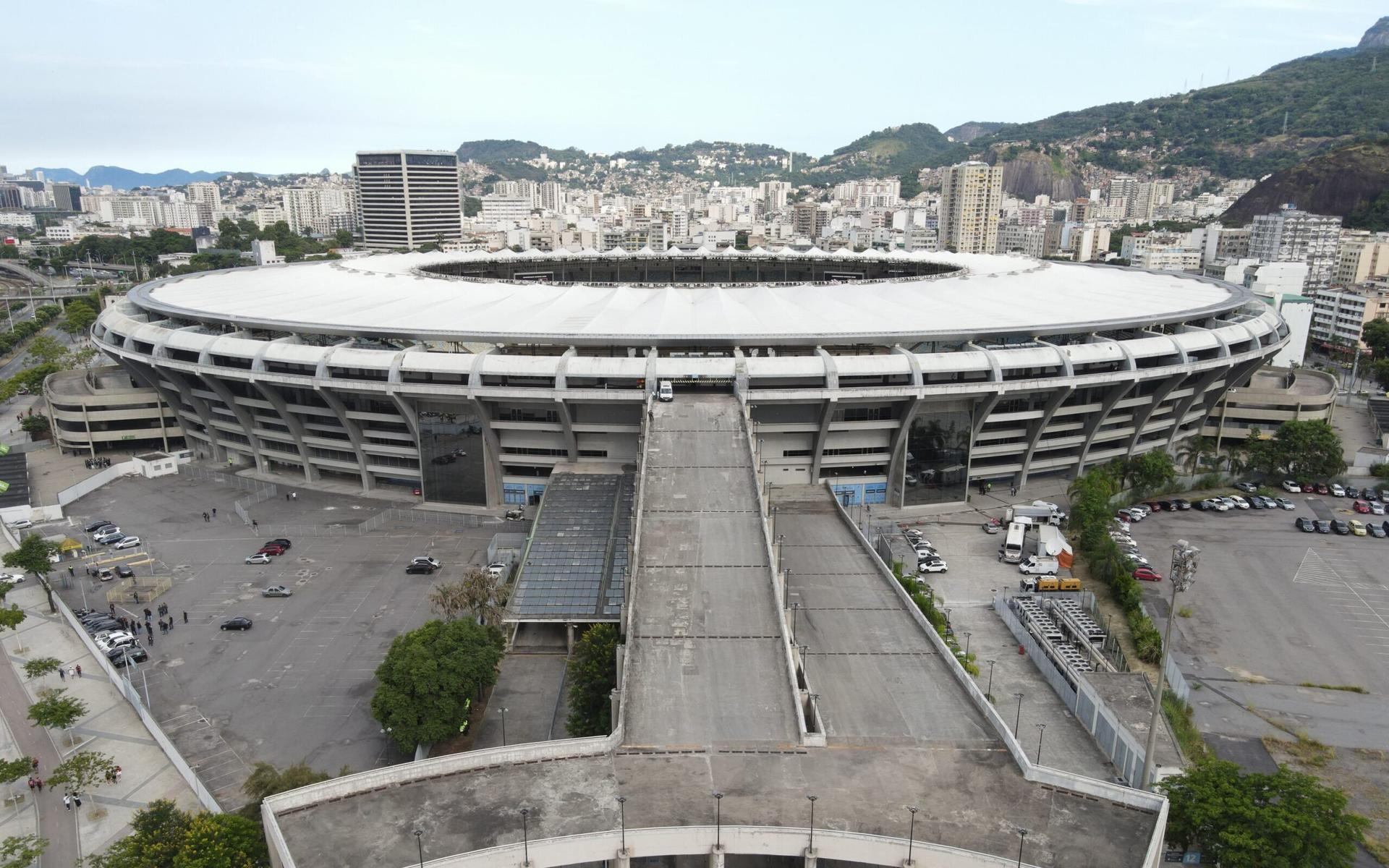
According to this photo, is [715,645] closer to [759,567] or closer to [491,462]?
[759,567]

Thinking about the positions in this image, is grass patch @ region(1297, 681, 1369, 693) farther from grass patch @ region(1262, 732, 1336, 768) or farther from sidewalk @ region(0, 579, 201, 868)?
sidewalk @ region(0, 579, 201, 868)

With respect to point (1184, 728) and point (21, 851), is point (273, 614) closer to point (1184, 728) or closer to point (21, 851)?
point (21, 851)

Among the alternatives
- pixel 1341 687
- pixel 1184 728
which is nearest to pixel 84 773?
pixel 1184 728

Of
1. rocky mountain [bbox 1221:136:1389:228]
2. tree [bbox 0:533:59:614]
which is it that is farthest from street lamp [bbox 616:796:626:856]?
rocky mountain [bbox 1221:136:1389:228]

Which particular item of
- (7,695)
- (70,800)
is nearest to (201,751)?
(70,800)

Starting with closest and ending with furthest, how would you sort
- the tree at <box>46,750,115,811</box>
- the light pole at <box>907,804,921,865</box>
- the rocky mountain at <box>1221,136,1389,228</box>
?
1. the light pole at <box>907,804,921,865</box>
2. the tree at <box>46,750,115,811</box>
3. the rocky mountain at <box>1221,136,1389,228</box>
